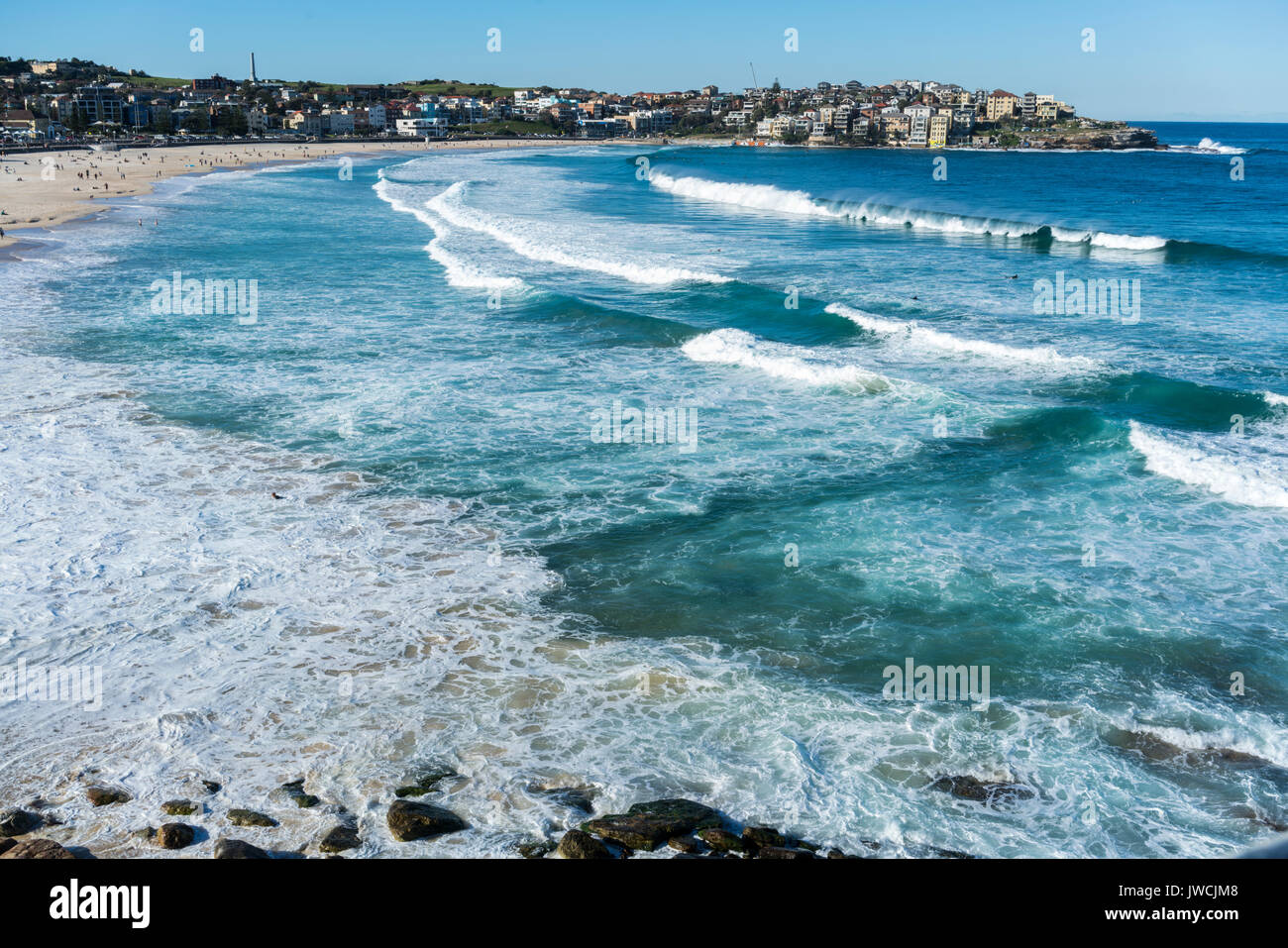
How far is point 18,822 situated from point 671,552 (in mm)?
7761

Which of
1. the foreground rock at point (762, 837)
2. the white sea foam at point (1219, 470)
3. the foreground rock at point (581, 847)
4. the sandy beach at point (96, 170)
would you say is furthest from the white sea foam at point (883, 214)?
the foreground rock at point (581, 847)

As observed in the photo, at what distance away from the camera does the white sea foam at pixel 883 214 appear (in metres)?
44.7

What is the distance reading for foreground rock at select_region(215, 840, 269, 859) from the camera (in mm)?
6832

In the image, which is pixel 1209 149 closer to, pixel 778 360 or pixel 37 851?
pixel 778 360

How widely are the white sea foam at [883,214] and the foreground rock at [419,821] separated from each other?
43.4 meters

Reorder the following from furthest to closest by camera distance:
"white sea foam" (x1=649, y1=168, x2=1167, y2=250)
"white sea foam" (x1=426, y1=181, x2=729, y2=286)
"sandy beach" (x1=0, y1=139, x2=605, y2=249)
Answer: "sandy beach" (x1=0, y1=139, x2=605, y2=249), "white sea foam" (x1=649, y1=168, x2=1167, y2=250), "white sea foam" (x1=426, y1=181, x2=729, y2=286)

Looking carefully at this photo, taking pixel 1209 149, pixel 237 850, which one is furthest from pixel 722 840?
pixel 1209 149

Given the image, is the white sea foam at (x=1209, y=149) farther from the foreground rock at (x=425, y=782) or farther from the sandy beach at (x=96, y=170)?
the foreground rock at (x=425, y=782)

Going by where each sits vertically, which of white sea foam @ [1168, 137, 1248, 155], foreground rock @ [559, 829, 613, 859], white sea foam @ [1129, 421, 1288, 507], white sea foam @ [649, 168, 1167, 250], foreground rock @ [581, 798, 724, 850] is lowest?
foreground rock @ [581, 798, 724, 850]

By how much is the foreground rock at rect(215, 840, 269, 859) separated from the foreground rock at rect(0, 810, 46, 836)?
1.52 meters

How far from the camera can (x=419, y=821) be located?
24.0 ft

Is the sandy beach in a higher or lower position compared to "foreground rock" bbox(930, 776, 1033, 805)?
higher

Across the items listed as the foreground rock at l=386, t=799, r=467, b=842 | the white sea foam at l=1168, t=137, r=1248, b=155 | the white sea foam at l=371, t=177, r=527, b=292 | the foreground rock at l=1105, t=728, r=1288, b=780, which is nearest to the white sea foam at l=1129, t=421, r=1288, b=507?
the foreground rock at l=1105, t=728, r=1288, b=780

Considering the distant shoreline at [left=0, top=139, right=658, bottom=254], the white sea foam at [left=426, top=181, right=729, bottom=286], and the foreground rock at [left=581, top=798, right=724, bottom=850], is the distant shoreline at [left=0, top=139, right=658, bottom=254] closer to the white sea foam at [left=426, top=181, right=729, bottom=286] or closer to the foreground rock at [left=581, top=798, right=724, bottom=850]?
the white sea foam at [left=426, top=181, right=729, bottom=286]
